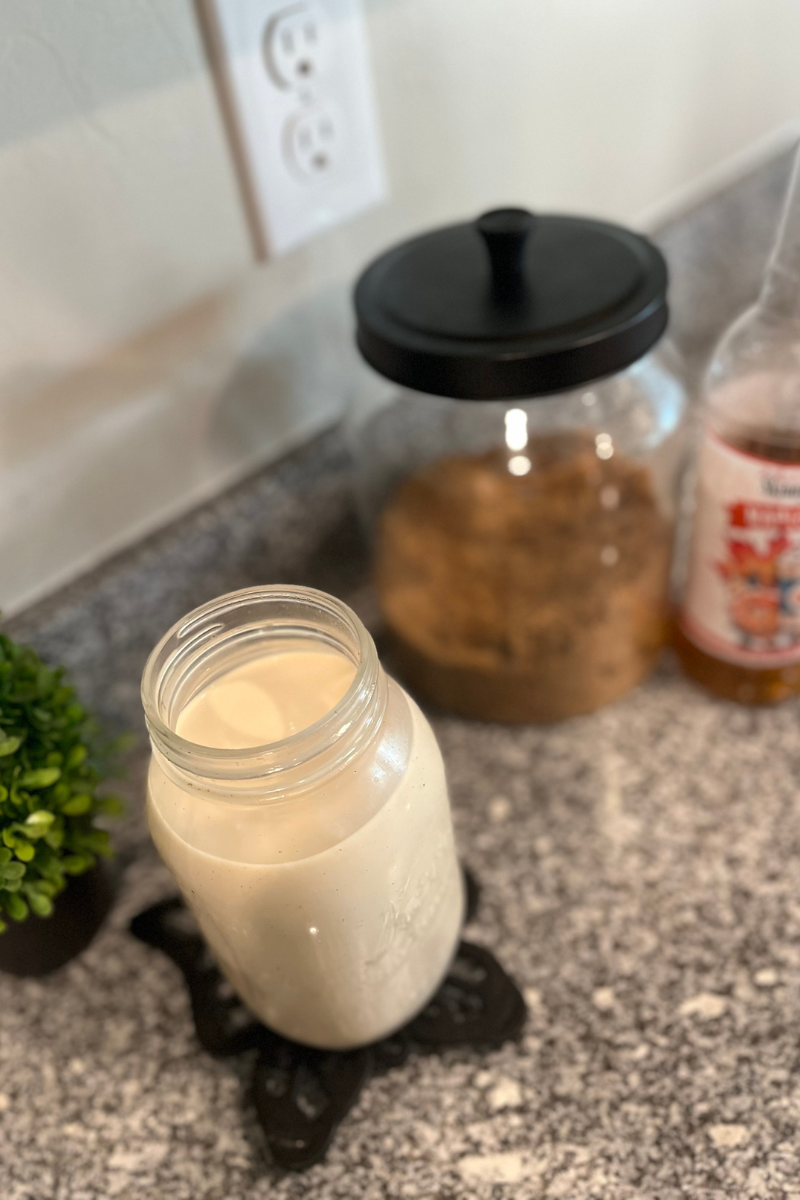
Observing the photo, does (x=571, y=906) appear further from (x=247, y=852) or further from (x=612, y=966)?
(x=247, y=852)

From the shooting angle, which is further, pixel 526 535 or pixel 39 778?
pixel 526 535

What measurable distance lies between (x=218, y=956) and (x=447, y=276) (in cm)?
41

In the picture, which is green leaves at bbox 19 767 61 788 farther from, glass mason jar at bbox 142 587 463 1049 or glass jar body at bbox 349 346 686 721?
glass jar body at bbox 349 346 686 721

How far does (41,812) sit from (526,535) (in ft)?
1.14

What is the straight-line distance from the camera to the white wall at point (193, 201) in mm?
490

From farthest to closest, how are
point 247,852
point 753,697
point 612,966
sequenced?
1. point 753,697
2. point 612,966
3. point 247,852

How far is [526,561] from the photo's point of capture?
2.01 feet

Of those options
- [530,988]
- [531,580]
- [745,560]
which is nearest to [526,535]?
[531,580]

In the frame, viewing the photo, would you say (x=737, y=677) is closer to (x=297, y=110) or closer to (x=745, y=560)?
(x=745, y=560)

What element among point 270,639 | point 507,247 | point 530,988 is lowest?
point 530,988

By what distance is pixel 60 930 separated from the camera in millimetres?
520

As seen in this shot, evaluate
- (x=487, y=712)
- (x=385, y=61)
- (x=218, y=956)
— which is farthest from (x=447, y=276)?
(x=218, y=956)

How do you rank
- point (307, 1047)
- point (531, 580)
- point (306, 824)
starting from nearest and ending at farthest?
point (306, 824) → point (307, 1047) → point (531, 580)

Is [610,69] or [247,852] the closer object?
[247,852]
